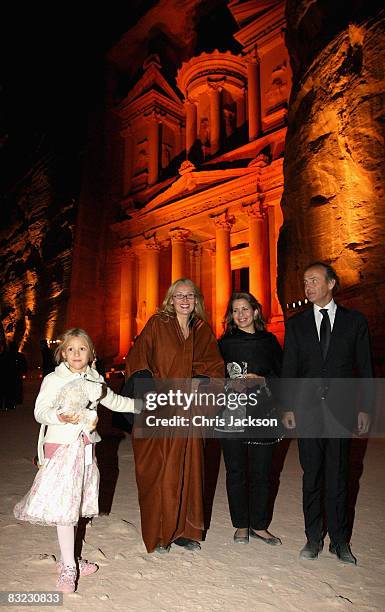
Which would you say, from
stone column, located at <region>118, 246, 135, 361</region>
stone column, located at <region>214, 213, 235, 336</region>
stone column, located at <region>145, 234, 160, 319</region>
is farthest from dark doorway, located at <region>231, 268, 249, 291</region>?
stone column, located at <region>118, 246, 135, 361</region>

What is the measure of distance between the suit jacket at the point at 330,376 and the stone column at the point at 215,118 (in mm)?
24957

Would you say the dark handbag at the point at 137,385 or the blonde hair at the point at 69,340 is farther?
the dark handbag at the point at 137,385

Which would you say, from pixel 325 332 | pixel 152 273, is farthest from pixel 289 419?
pixel 152 273

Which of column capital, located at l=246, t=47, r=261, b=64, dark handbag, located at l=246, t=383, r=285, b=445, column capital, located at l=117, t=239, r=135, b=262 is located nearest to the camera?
dark handbag, located at l=246, t=383, r=285, b=445

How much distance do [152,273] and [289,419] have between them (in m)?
23.6

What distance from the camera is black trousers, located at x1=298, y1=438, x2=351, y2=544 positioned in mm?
3049

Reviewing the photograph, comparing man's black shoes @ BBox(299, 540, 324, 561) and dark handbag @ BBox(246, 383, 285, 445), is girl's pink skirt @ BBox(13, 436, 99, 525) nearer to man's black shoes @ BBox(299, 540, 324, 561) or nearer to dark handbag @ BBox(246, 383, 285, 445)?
dark handbag @ BBox(246, 383, 285, 445)

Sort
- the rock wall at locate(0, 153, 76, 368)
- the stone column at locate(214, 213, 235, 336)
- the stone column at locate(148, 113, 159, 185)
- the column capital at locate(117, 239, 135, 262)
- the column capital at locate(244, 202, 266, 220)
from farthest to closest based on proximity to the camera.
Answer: the stone column at locate(148, 113, 159, 185) → the column capital at locate(117, 239, 135, 262) → the rock wall at locate(0, 153, 76, 368) → the stone column at locate(214, 213, 235, 336) → the column capital at locate(244, 202, 266, 220)

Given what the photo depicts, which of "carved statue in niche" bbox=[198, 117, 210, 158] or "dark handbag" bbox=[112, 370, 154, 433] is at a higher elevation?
"carved statue in niche" bbox=[198, 117, 210, 158]

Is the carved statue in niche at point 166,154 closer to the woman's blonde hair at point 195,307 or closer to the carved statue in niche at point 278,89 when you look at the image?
the carved statue in niche at point 278,89

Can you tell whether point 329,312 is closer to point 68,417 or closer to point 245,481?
point 245,481

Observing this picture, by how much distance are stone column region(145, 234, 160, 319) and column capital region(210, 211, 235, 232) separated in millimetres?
4803

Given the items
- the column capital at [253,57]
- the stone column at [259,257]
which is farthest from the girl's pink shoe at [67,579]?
the column capital at [253,57]

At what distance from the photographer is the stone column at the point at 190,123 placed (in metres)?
27.6
